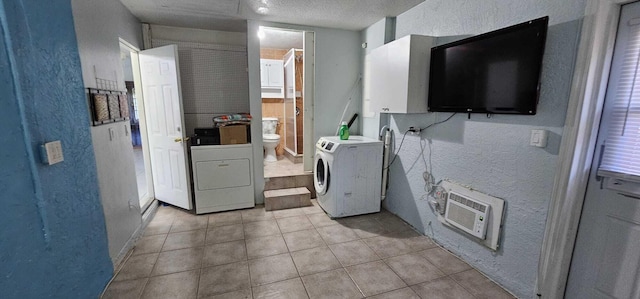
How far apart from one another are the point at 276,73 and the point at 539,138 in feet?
13.0

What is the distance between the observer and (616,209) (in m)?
1.38

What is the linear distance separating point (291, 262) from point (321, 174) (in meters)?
1.28

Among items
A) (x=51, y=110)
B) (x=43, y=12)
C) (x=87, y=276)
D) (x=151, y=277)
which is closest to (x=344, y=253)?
(x=151, y=277)

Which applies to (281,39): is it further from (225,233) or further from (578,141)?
(578,141)

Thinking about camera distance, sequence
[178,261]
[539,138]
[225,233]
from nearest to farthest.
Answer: [539,138] → [178,261] → [225,233]

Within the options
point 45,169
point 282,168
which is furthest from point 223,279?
point 282,168

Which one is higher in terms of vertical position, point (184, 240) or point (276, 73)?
point (276, 73)

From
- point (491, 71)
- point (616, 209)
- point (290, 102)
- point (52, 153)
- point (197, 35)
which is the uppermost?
point (197, 35)

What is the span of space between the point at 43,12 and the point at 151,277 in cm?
185

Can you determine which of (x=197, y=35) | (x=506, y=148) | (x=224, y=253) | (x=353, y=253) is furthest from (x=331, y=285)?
(x=197, y=35)

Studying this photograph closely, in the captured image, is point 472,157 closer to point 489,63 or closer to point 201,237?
point 489,63

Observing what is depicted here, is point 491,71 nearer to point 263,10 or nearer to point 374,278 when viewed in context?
point 374,278

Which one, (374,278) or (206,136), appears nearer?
(374,278)

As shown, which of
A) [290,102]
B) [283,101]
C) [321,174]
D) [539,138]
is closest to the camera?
[539,138]
